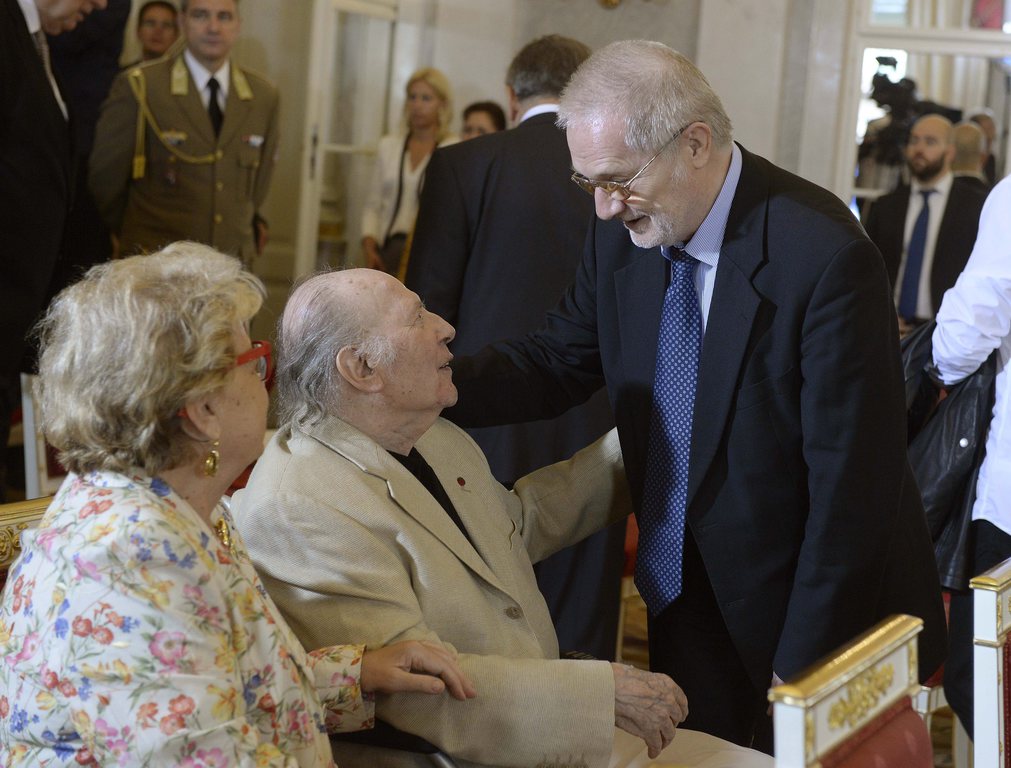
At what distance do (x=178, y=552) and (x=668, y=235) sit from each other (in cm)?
97

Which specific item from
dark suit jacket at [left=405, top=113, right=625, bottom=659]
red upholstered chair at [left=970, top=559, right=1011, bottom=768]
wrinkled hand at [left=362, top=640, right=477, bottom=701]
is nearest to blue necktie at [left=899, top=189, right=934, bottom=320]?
dark suit jacket at [left=405, top=113, right=625, bottom=659]

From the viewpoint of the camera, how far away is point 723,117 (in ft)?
6.58

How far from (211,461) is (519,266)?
2.01 m

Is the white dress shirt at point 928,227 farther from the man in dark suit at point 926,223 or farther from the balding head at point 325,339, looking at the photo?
the balding head at point 325,339

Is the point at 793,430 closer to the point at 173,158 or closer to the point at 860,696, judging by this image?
the point at 860,696

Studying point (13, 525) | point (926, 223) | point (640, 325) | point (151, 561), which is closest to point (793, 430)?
point (640, 325)

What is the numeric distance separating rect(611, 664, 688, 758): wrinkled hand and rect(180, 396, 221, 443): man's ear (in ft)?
2.33

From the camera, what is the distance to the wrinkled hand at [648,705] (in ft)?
6.04

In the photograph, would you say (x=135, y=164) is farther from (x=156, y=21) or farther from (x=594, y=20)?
(x=594, y=20)

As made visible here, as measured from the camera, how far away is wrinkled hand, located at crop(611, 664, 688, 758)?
1840 mm

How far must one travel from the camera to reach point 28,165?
3.43 m

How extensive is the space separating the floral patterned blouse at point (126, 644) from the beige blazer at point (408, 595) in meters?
0.33

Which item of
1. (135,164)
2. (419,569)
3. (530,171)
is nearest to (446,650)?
(419,569)

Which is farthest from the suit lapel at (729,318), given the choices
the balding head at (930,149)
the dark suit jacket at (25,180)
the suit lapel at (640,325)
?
the balding head at (930,149)
